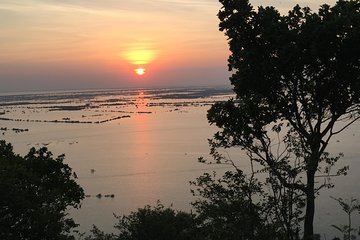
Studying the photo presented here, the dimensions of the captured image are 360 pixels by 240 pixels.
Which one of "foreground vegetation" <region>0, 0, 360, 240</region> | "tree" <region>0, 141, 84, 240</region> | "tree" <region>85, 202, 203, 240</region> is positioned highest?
"foreground vegetation" <region>0, 0, 360, 240</region>

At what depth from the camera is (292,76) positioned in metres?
11.2

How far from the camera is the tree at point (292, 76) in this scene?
410 inches

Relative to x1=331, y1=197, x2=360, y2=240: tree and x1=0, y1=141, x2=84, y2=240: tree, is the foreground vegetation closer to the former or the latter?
x1=0, y1=141, x2=84, y2=240: tree

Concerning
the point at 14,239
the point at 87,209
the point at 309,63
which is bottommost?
the point at 87,209

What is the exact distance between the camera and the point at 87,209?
112ft

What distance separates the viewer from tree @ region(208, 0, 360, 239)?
10.4m

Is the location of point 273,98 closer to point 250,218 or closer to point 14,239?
point 250,218

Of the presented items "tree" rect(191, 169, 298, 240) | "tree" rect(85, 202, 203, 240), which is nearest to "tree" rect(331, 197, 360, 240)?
"tree" rect(191, 169, 298, 240)

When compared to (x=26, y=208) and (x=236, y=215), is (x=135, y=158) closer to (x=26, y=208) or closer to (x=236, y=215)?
(x=26, y=208)

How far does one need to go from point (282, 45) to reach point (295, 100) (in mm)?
1606

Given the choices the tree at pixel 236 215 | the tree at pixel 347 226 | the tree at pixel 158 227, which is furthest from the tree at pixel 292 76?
the tree at pixel 158 227

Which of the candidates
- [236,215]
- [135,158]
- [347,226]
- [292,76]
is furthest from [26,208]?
[135,158]

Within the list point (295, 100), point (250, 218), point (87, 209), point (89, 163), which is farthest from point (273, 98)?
point (89, 163)

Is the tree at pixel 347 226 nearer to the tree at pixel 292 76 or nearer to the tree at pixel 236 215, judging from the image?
the tree at pixel 292 76
